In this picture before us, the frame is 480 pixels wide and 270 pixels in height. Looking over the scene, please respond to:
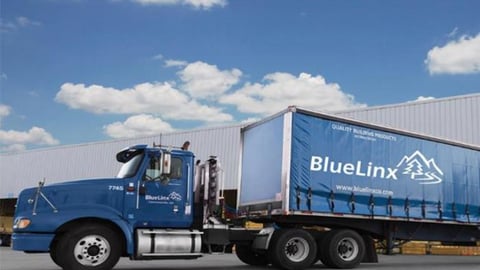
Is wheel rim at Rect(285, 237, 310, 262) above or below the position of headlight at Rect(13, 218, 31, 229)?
below

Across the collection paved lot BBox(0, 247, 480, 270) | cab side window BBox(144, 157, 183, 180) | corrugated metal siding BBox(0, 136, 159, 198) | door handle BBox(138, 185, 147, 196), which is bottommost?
paved lot BBox(0, 247, 480, 270)

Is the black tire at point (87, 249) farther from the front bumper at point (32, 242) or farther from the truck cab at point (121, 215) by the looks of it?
the front bumper at point (32, 242)

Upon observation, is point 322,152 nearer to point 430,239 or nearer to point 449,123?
point 430,239

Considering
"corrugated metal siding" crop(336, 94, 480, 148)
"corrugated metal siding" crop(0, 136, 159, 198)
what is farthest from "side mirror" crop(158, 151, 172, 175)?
"corrugated metal siding" crop(0, 136, 159, 198)

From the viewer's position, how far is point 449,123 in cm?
2619

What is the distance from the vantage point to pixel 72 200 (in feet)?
37.7

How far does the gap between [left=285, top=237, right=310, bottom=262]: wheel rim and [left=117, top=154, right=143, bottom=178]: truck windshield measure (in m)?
3.88

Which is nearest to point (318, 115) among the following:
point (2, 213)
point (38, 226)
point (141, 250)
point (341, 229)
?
point (341, 229)

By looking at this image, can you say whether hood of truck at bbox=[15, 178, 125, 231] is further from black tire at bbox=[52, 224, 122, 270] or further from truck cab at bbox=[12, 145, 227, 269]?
black tire at bbox=[52, 224, 122, 270]

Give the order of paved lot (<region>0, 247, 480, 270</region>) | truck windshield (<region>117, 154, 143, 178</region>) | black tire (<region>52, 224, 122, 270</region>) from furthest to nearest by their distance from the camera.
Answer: paved lot (<region>0, 247, 480, 270</region>) < truck windshield (<region>117, 154, 143, 178</region>) < black tire (<region>52, 224, 122, 270</region>)

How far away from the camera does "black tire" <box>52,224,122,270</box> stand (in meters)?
11.0

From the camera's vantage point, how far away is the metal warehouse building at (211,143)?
25984 mm

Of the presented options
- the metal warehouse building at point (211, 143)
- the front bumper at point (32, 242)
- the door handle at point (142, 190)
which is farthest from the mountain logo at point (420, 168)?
the front bumper at point (32, 242)

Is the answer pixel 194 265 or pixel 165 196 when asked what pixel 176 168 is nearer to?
pixel 165 196
